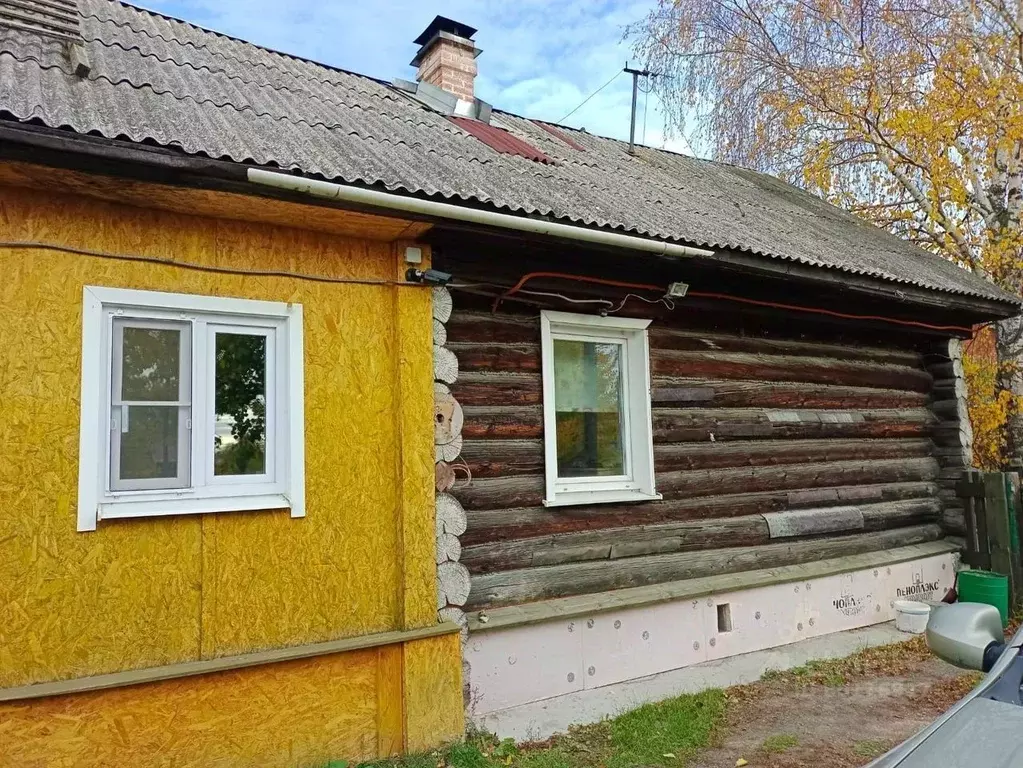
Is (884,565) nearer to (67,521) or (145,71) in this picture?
(67,521)

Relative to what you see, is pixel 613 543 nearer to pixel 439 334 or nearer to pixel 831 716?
pixel 831 716

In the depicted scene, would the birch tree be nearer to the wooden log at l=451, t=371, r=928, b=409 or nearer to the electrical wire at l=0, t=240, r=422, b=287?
Answer: the wooden log at l=451, t=371, r=928, b=409

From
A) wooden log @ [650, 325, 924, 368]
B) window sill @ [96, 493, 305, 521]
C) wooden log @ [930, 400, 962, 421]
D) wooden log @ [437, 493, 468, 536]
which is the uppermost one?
wooden log @ [650, 325, 924, 368]

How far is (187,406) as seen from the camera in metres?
3.70

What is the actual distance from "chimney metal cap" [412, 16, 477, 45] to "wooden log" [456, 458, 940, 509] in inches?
202

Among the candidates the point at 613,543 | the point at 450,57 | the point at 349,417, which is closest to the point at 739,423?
the point at 613,543

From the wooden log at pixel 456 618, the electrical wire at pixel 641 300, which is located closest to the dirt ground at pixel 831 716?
the wooden log at pixel 456 618

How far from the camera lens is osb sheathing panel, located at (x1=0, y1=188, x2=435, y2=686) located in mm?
3262

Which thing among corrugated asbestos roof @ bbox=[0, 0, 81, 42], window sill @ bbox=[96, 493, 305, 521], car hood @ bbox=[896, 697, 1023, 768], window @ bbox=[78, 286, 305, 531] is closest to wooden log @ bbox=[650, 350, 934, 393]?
window @ bbox=[78, 286, 305, 531]

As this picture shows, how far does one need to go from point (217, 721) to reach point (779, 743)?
127 inches

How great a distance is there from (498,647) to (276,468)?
70.7 inches

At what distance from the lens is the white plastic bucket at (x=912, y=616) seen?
6383mm

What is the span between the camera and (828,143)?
1108 cm

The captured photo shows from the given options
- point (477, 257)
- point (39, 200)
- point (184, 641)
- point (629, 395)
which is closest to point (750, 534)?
point (629, 395)
